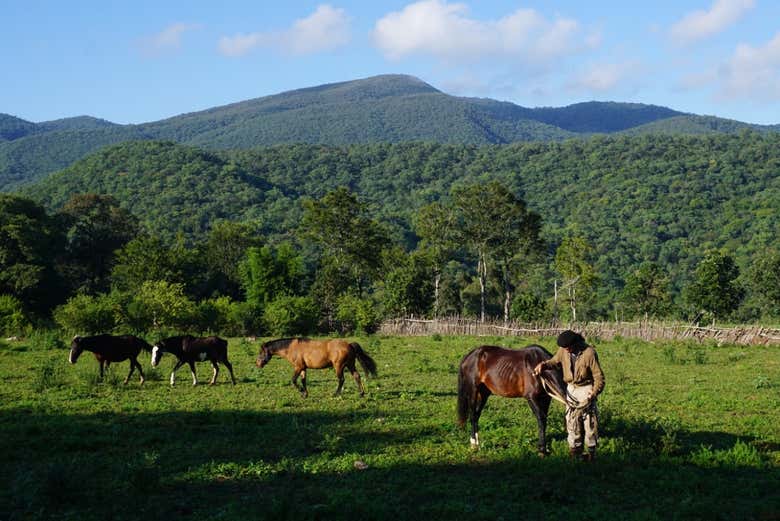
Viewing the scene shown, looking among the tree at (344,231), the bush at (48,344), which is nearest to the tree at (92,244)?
the tree at (344,231)

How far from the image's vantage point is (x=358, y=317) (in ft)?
132

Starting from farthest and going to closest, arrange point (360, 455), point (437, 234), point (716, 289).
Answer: point (437, 234) → point (716, 289) → point (360, 455)

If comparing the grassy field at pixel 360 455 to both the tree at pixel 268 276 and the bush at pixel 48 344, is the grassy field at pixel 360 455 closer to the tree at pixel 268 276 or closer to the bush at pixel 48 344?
the bush at pixel 48 344

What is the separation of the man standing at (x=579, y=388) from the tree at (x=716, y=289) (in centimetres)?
4028

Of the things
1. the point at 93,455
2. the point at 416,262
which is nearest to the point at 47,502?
the point at 93,455

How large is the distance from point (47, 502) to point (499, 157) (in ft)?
464

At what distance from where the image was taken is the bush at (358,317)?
39.3 metres

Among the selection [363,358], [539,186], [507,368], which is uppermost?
[539,186]

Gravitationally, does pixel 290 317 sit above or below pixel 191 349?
below

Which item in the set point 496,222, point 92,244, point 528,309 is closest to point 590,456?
point 528,309

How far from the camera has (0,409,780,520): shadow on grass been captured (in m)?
7.27

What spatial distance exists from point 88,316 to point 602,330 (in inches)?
972

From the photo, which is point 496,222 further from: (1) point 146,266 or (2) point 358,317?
(1) point 146,266

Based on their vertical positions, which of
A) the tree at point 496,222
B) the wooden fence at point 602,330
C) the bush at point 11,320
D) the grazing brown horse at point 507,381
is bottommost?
the wooden fence at point 602,330
